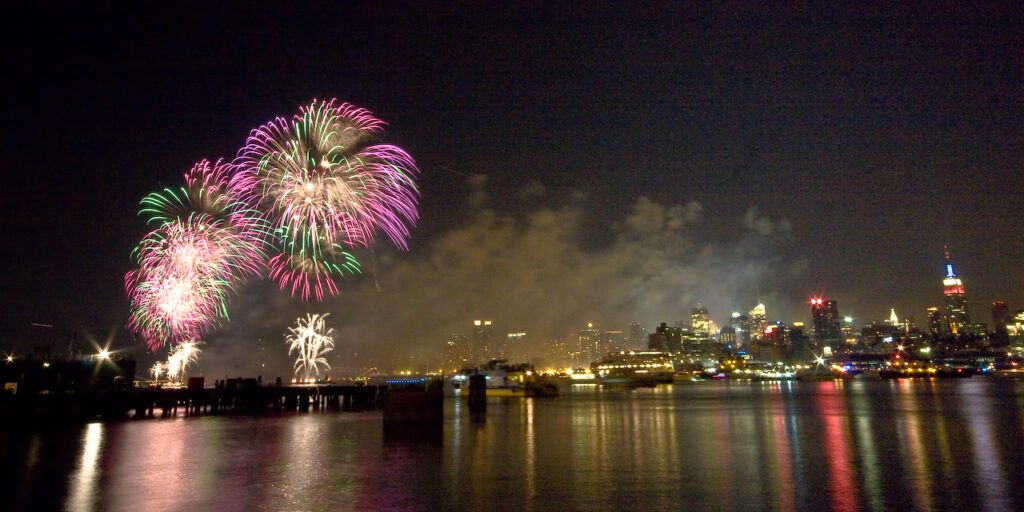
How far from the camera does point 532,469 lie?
61.1ft

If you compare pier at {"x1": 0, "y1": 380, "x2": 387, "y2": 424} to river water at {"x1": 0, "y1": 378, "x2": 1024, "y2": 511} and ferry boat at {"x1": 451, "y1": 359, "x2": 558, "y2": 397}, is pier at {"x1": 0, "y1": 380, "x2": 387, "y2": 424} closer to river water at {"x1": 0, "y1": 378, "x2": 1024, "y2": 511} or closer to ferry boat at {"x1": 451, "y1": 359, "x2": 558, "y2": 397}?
river water at {"x1": 0, "y1": 378, "x2": 1024, "y2": 511}

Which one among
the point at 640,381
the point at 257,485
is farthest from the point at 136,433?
the point at 640,381

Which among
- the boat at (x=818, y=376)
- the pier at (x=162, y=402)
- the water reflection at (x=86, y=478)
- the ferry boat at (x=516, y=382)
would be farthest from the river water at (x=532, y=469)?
the boat at (x=818, y=376)

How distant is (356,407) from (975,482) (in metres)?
52.9

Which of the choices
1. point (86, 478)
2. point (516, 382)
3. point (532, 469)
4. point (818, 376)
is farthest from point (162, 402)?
point (818, 376)

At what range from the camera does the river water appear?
14.0 metres

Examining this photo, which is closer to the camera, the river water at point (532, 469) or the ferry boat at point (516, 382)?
the river water at point (532, 469)

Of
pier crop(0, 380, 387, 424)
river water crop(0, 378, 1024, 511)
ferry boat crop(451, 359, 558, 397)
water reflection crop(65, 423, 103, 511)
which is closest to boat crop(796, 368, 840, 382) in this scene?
ferry boat crop(451, 359, 558, 397)

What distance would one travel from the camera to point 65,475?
18156 millimetres

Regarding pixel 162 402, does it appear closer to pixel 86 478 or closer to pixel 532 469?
pixel 86 478

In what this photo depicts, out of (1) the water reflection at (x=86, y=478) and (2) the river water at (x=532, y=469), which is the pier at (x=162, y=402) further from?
(1) the water reflection at (x=86, y=478)

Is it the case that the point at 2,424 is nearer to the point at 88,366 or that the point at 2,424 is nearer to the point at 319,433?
the point at 319,433

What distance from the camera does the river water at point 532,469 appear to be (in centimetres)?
1399

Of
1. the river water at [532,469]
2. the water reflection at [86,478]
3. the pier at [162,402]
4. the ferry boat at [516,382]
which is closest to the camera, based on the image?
the river water at [532,469]
